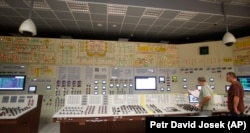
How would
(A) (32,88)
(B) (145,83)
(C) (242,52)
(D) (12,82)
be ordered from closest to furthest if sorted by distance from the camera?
(D) (12,82), (A) (32,88), (C) (242,52), (B) (145,83)

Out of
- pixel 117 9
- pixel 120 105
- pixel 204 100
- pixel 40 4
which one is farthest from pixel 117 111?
pixel 40 4

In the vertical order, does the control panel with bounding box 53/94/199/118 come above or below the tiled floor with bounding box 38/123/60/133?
above

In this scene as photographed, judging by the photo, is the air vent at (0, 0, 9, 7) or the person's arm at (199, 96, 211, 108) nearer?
the person's arm at (199, 96, 211, 108)

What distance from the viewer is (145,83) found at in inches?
180

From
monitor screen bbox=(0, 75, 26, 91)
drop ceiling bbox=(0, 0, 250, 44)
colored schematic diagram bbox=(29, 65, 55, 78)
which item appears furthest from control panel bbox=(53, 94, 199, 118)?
monitor screen bbox=(0, 75, 26, 91)

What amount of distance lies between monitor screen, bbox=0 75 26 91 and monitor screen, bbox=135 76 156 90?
9.60ft

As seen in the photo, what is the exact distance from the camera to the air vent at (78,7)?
10.6ft

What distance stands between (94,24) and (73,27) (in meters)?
0.72

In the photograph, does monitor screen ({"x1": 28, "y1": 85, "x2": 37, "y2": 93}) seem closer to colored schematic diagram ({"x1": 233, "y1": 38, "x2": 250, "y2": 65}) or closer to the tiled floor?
the tiled floor

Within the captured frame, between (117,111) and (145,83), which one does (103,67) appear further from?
(117,111)

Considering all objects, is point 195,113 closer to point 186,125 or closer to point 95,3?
point 186,125

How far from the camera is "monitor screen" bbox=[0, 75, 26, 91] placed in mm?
3824

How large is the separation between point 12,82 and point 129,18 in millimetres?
3250

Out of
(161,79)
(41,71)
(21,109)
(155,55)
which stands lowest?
(21,109)
